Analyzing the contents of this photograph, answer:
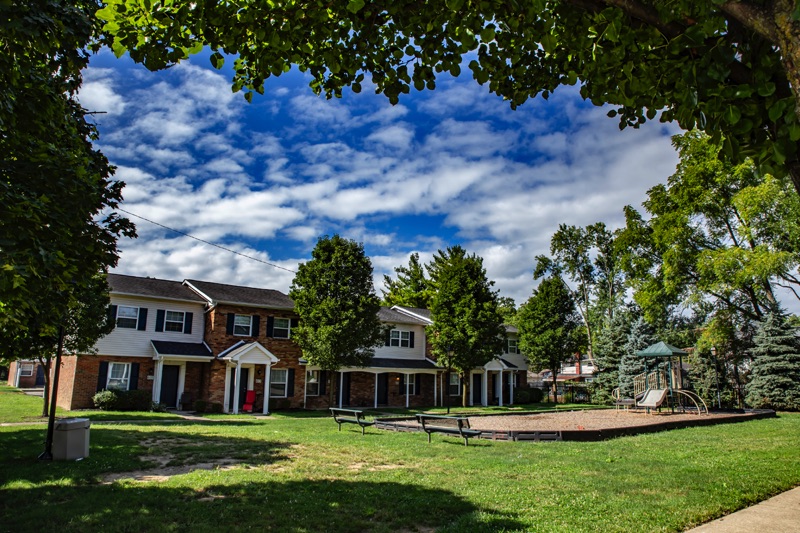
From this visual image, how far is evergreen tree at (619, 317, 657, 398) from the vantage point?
35781 mm

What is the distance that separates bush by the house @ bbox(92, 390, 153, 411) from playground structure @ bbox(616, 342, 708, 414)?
74.2ft

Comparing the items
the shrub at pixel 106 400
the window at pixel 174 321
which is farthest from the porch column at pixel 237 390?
the shrub at pixel 106 400

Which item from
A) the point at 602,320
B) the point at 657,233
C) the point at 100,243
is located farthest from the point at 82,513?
the point at 602,320

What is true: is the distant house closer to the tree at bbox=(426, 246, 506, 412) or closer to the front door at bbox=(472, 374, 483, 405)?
the tree at bbox=(426, 246, 506, 412)

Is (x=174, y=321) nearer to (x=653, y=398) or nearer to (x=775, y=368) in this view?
(x=653, y=398)

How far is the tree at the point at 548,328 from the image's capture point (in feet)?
129

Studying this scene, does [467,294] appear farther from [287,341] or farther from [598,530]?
[598,530]

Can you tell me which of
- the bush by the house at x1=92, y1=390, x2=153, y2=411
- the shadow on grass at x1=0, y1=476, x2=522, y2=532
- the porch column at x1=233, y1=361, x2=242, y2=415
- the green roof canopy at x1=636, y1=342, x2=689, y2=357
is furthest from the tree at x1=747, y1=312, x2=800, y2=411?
the bush by the house at x1=92, y1=390, x2=153, y2=411

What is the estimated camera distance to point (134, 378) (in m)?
26.0

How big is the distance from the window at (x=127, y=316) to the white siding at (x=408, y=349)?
14.2 meters

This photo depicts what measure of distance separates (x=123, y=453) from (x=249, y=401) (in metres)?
16.7

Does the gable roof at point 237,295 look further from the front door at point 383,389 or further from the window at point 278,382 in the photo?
the front door at point 383,389

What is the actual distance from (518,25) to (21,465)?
10.7 meters

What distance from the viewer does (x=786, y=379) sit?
93.5 feet
